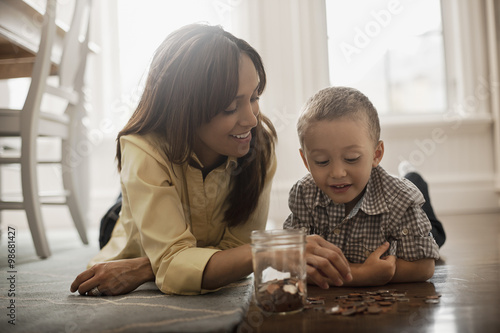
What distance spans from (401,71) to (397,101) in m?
0.20

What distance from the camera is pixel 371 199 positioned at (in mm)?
1141

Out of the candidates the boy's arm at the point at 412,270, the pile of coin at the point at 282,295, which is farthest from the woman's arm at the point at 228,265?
the boy's arm at the point at 412,270

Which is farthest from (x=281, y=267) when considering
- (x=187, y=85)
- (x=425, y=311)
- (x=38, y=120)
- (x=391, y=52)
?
(x=391, y=52)

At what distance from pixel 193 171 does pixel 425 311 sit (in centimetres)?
63

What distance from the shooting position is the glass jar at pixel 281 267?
863mm

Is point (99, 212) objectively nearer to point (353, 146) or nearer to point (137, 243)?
point (137, 243)

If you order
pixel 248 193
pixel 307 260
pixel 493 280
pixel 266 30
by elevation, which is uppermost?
pixel 266 30

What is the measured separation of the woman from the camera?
1014mm

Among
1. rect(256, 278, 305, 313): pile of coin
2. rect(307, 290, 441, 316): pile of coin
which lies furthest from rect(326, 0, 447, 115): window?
rect(256, 278, 305, 313): pile of coin

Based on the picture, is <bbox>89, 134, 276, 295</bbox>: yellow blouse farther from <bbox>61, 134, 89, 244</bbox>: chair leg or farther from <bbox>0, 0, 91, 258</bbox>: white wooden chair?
<bbox>61, 134, 89, 244</bbox>: chair leg

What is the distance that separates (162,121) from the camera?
118cm

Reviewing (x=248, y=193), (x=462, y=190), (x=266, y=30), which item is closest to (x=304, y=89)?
(x=266, y=30)

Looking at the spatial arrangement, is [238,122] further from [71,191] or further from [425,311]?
[71,191]

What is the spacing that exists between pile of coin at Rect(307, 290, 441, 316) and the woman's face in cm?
41
